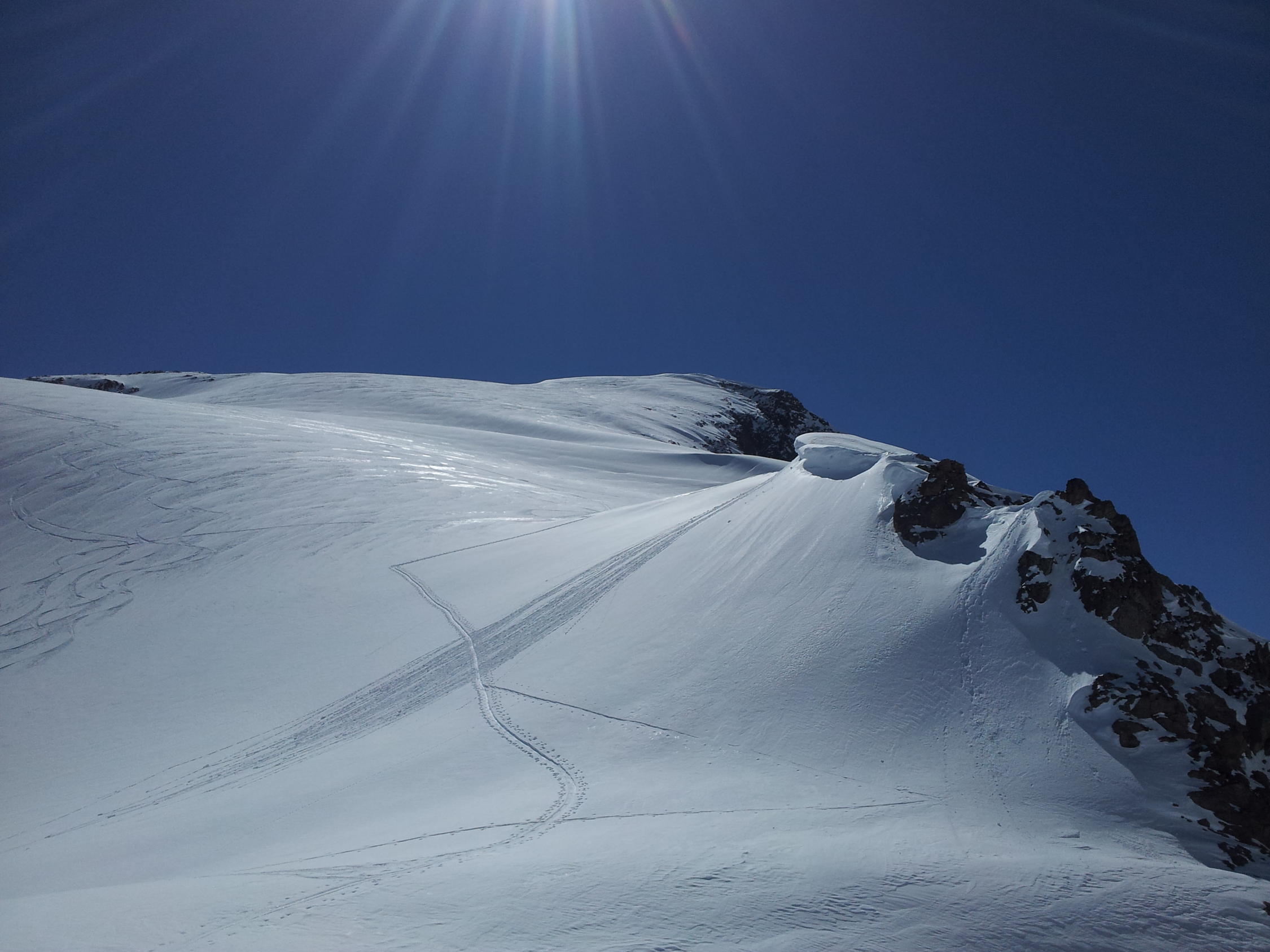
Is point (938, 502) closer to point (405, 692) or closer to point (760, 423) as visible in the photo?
point (405, 692)

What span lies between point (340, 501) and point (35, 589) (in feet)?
21.1

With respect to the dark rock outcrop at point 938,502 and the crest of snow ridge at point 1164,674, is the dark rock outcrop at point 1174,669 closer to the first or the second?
the crest of snow ridge at point 1164,674

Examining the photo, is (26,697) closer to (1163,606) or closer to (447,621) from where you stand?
(447,621)

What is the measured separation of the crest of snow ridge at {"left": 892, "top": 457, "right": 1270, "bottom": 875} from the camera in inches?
237

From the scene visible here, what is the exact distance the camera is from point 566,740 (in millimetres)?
7973

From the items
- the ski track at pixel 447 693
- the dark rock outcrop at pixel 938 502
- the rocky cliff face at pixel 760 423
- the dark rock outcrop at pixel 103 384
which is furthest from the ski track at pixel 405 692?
the dark rock outcrop at pixel 103 384

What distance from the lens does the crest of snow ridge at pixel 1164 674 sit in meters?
6.01

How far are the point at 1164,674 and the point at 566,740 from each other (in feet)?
20.2

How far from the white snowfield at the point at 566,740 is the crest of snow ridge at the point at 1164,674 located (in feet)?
0.86

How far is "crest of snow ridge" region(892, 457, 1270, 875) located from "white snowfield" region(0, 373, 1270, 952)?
10.3 inches

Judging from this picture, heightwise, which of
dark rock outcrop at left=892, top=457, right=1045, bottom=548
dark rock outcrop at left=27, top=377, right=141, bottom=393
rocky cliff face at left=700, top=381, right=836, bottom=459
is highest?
rocky cliff face at left=700, top=381, right=836, bottom=459

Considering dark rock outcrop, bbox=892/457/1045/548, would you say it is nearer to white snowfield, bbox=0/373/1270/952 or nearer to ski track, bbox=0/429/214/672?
white snowfield, bbox=0/373/1270/952

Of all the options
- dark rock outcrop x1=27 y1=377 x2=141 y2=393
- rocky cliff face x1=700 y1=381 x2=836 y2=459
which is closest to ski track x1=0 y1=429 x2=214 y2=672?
rocky cliff face x1=700 y1=381 x2=836 y2=459

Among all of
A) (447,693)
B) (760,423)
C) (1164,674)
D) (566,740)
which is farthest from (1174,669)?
(760,423)
